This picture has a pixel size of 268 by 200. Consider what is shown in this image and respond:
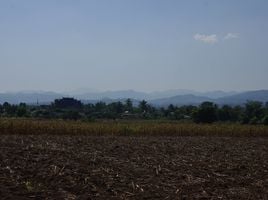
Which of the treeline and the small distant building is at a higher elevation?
the small distant building

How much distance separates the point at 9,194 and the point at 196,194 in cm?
410

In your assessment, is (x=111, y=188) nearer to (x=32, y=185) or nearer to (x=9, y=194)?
(x=32, y=185)

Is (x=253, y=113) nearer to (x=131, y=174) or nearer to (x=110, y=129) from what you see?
(x=110, y=129)

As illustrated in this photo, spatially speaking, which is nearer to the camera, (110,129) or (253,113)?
(110,129)

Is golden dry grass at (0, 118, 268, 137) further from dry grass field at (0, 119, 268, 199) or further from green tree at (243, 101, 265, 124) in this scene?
green tree at (243, 101, 265, 124)

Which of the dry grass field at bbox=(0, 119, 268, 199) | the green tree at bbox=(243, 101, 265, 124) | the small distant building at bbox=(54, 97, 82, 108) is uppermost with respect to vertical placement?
the small distant building at bbox=(54, 97, 82, 108)

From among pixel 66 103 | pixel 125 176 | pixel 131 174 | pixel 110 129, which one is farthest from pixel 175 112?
pixel 125 176

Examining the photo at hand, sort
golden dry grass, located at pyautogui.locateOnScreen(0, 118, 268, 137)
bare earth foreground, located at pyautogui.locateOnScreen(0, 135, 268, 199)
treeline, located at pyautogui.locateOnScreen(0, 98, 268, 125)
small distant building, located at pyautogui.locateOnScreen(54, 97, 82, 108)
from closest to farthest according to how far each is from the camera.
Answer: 1. bare earth foreground, located at pyautogui.locateOnScreen(0, 135, 268, 199)
2. golden dry grass, located at pyautogui.locateOnScreen(0, 118, 268, 137)
3. treeline, located at pyautogui.locateOnScreen(0, 98, 268, 125)
4. small distant building, located at pyautogui.locateOnScreen(54, 97, 82, 108)

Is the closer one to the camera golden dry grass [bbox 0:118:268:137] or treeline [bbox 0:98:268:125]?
golden dry grass [bbox 0:118:268:137]

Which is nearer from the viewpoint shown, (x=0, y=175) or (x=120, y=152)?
(x=0, y=175)

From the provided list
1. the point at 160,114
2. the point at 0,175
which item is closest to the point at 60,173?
the point at 0,175

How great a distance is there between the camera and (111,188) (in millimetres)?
11531

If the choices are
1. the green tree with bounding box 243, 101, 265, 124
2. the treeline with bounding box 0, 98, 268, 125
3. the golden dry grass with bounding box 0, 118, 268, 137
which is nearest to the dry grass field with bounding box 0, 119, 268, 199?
the golden dry grass with bounding box 0, 118, 268, 137

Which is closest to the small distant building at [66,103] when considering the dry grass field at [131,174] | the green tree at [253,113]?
the green tree at [253,113]
